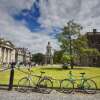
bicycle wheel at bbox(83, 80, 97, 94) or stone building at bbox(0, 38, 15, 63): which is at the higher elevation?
stone building at bbox(0, 38, 15, 63)

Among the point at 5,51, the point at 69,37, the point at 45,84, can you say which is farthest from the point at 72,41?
the point at 5,51

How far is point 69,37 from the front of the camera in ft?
196

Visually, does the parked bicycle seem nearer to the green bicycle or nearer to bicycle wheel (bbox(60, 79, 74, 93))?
bicycle wheel (bbox(60, 79, 74, 93))

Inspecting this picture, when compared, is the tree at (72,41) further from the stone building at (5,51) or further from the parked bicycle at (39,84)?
the stone building at (5,51)

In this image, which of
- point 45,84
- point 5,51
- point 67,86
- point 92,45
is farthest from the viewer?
point 5,51

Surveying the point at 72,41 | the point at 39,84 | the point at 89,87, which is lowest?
the point at 89,87

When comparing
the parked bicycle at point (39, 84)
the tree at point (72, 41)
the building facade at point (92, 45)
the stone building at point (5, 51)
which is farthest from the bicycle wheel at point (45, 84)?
the stone building at point (5, 51)

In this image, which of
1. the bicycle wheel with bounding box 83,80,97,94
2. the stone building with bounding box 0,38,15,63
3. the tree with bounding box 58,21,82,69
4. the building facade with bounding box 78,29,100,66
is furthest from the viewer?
the stone building with bounding box 0,38,15,63

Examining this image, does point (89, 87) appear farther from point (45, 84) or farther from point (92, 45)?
point (92, 45)

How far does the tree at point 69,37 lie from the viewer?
2314 inches

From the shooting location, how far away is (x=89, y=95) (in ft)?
40.4

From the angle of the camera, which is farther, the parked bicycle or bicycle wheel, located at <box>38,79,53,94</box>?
bicycle wheel, located at <box>38,79,53,94</box>

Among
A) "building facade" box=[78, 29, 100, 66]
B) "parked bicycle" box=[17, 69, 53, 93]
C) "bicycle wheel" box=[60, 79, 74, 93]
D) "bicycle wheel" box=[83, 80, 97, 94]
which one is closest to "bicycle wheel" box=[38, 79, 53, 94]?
"parked bicycle" box=[17, 69, 53, 93]

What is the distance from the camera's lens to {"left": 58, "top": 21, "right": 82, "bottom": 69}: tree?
5878 cm
